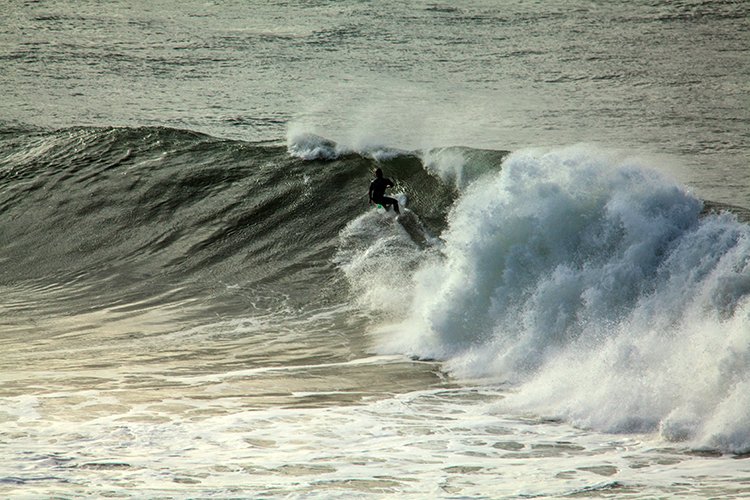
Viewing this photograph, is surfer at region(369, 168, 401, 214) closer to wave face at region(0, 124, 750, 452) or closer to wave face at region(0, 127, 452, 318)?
wave face at region(0, 124, 750, 452)

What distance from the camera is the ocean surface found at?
8.12 meters

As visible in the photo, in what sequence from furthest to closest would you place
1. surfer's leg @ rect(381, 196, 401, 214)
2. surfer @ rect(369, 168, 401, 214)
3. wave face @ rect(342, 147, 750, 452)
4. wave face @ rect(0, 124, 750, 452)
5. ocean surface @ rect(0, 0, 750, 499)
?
surfer's leg @ rect(381, 196, 401, 214)
surfer @ rect(369, 168, 401, 214)
wave face @ rect(0, 124, 750, 452)
wave face @ rect(342, 147, 750, 452)
ocean surface @ rect(0, 0, 750, 499)

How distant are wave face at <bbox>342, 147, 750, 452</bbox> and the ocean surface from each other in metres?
0.03

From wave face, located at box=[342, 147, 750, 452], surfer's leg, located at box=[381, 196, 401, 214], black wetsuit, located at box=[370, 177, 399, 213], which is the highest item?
black wetsuit, located at box=[370, 177, 399, 213]

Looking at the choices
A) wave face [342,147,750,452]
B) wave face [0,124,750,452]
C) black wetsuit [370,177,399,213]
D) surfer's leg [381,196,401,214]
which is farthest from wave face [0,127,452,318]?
wave face [342,147,750,452]

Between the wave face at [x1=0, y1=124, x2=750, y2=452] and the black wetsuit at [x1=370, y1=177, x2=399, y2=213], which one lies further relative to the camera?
the black wetsuit at [x1=370, y1=177, x2=399, y2=213]

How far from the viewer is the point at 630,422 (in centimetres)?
863

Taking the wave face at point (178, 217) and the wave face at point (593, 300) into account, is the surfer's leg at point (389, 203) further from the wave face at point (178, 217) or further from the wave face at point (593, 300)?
the wave face at point (593, 300)

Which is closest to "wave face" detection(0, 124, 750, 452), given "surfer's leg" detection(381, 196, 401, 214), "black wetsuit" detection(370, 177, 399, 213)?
"surfer's leg" detection(381, 196, 401, 214)

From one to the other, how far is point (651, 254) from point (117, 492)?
6.12 metres

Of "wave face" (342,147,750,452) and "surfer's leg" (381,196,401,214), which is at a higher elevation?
"surfer's leg" (381,196,401,214)

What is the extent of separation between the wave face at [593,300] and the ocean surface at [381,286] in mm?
28

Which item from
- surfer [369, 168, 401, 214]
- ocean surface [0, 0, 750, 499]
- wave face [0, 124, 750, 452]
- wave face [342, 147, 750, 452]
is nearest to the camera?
ocean surface [0, 0, 750, 499]

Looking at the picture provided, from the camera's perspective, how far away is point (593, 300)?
35.4ft
